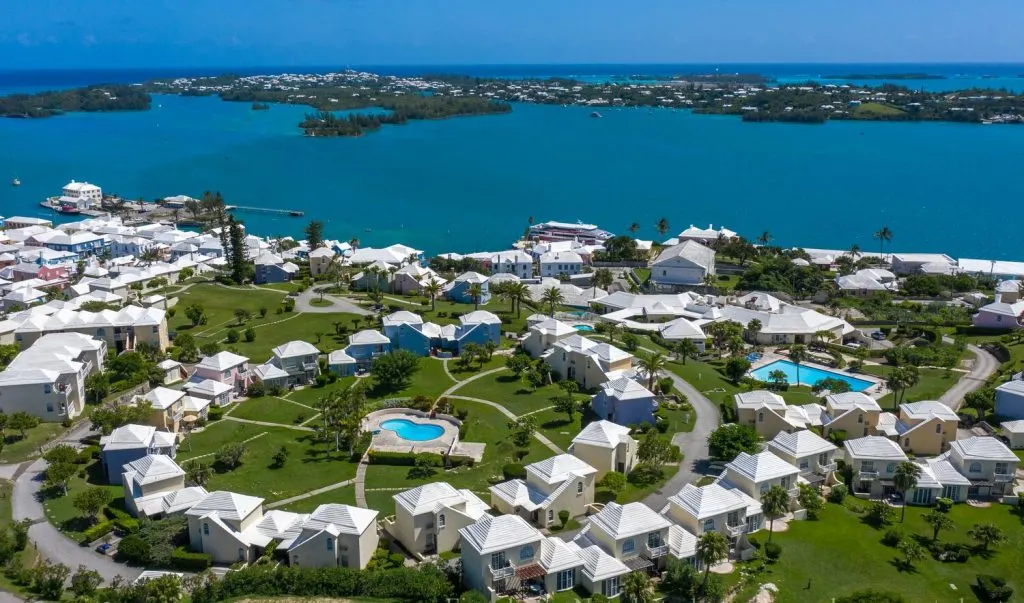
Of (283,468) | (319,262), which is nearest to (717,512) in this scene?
(283,468)

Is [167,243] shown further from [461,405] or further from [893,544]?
[893,544]

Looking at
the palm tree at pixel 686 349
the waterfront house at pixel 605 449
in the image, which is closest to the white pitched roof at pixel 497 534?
the waterfront house at pixel 605 449

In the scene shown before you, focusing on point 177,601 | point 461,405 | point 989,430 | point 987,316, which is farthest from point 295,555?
point 987,316

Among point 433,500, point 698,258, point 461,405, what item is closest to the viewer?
point 433,500

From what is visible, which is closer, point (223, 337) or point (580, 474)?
point (580, 474)

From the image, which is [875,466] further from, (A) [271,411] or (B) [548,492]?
(A) [271,411]

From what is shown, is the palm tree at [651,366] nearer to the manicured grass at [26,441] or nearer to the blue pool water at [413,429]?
the blue pool water at [413,429]

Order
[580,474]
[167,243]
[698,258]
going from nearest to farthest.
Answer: [580,474] < [698,258] < [167,243]
